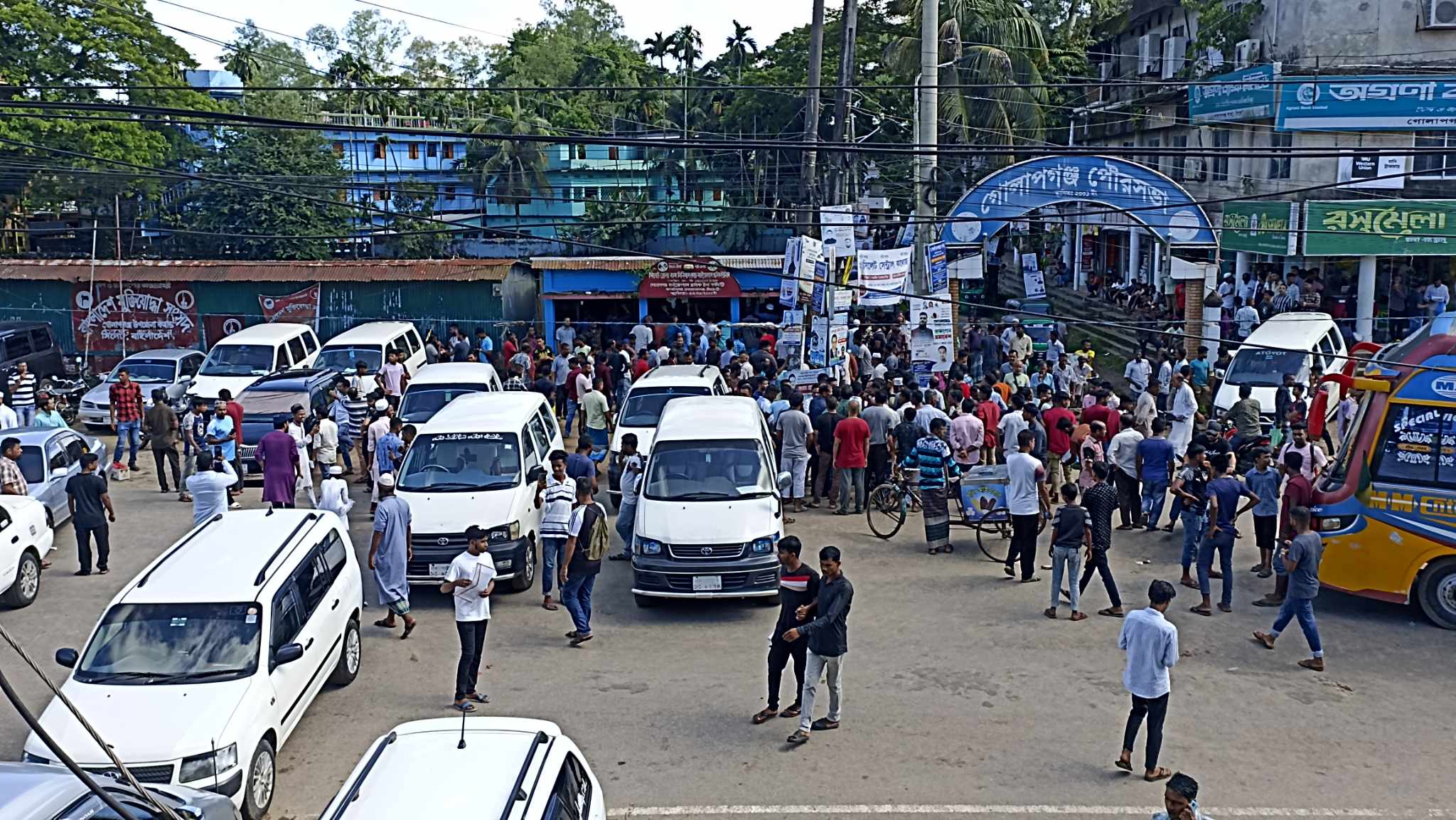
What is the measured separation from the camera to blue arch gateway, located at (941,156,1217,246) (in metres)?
21.5

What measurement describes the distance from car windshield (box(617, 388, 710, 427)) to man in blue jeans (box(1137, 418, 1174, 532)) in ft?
20.4

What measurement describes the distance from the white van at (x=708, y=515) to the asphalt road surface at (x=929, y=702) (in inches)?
18.5

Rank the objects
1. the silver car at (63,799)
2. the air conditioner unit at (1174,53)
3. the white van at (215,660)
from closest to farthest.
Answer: the silver car at (63,799) → the white van at (215,660) → the air conditioner unit at (1174,53)

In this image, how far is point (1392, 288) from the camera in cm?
2962

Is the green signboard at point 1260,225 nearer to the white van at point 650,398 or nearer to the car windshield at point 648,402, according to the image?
the white van at point 650,398

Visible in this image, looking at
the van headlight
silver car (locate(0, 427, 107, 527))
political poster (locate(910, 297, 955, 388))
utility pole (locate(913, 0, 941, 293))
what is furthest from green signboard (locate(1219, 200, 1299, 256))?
the van headlight

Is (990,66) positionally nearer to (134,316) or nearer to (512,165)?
(512,165)

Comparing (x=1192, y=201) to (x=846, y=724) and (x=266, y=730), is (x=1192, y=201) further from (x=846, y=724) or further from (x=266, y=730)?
(x=266, y=730)

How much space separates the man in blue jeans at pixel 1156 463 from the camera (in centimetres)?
1565

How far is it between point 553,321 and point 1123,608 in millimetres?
20622

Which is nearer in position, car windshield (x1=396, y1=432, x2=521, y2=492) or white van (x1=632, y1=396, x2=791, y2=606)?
white van (x1=632, y1=396, x2=791, y2=606)


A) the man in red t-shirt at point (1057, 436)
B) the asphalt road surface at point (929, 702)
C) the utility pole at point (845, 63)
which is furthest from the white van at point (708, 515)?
the utility pole at point (845, 63)

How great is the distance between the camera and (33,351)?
26.2 m

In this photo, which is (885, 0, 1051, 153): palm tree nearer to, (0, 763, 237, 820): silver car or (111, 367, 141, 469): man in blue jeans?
(111, 367, 141, 469): man in blue jeans
